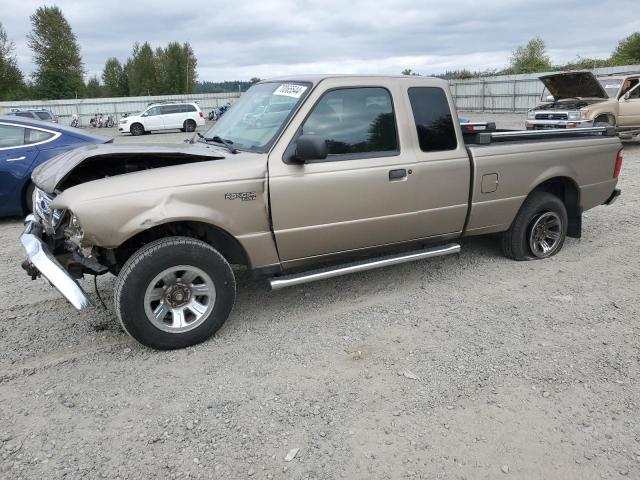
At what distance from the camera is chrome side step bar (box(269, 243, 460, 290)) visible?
3.89 m

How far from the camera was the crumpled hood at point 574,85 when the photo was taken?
13.2 metres

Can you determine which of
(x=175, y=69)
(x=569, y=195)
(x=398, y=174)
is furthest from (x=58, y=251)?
(x=175, y=69)

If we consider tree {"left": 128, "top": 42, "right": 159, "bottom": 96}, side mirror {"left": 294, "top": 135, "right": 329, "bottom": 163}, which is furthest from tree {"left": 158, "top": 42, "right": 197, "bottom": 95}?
side mirror {"left": 294, "top": 135, "right": 329, "bottom": 163}

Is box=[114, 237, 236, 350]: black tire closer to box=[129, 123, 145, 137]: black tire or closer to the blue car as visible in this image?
the blue car

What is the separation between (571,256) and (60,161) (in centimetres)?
514

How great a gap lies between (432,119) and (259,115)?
60.1 inches

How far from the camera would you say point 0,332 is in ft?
13.2

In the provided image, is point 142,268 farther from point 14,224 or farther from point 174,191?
point 14,224

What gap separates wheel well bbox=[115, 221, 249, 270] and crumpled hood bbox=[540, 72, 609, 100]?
12.4 meters

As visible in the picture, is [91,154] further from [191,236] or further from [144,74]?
[144,74]

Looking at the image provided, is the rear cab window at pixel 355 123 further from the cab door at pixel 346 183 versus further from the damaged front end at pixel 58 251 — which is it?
the damaged front end at pixel 58 251

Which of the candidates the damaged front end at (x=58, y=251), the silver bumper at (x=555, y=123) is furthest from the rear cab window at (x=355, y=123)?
the silver bumper at (x=555, y=123)

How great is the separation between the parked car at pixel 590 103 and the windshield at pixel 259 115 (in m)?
10.7

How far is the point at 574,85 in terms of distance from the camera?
13.7 meters
